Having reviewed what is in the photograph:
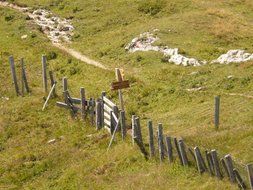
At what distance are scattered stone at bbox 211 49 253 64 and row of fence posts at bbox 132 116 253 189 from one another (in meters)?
16.4

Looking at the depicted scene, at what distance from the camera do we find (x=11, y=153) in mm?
29297

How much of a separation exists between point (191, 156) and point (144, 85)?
15.2 m

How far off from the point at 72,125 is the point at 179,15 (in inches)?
984

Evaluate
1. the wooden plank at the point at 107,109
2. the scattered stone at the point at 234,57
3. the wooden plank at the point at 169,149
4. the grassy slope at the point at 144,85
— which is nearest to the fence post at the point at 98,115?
the wooden plank at the point at 107,109

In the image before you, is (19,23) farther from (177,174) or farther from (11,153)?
(177,174)

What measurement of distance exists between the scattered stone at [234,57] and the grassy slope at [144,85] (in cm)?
105

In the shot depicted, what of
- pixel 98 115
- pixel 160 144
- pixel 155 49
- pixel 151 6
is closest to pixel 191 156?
pixel 160 144

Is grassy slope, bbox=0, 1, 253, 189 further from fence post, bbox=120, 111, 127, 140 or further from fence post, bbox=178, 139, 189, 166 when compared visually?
fence post, bbox=120, 111, 127, 140

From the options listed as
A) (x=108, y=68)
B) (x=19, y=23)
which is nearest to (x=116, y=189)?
(x=108, y=68)

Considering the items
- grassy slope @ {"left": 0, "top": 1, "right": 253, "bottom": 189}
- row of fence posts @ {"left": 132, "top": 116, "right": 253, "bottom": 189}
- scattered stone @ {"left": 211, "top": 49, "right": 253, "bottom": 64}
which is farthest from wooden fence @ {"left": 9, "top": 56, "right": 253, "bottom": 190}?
scattered stone @ {"left": 211, "top": 49, "right": 253, "bottom": 64}

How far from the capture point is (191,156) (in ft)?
77.4

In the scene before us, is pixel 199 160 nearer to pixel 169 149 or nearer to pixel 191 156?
pixel 191 156

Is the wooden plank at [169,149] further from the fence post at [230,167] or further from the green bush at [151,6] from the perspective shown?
the green bush at [151,6]

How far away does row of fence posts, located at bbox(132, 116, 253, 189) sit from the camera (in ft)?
70.2
